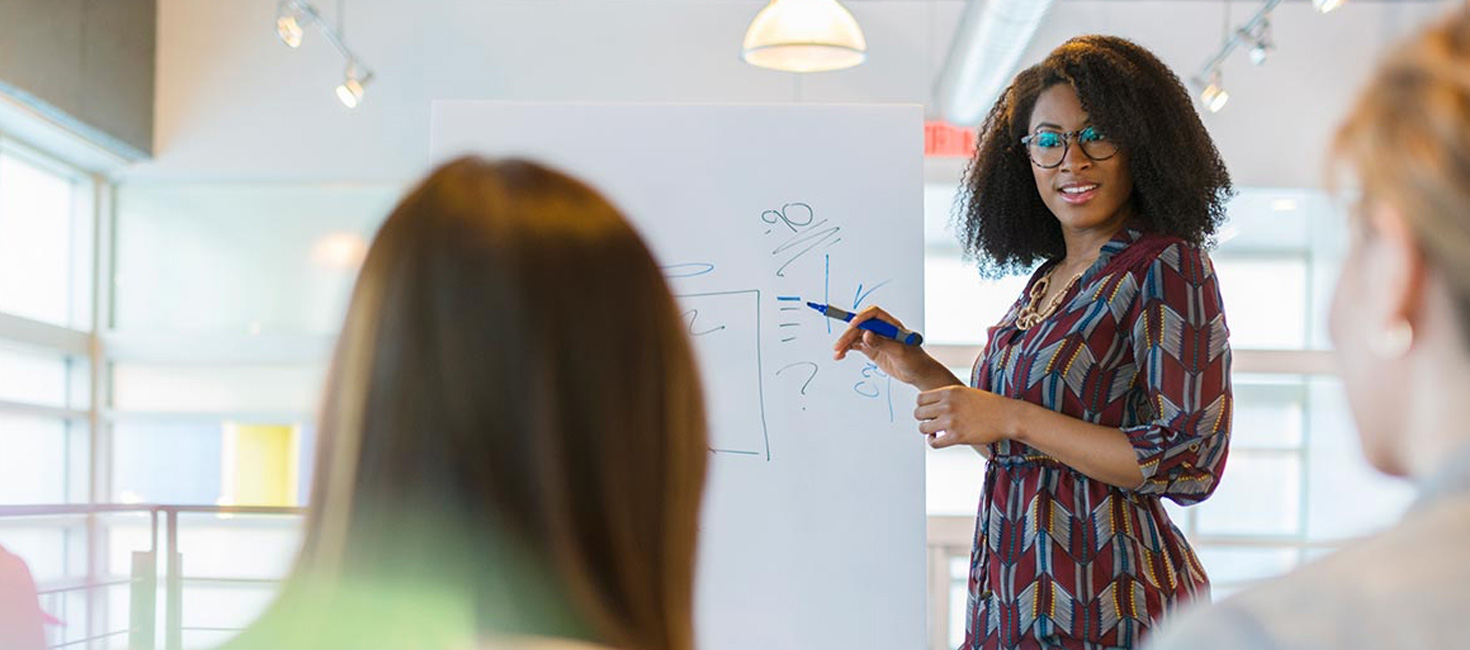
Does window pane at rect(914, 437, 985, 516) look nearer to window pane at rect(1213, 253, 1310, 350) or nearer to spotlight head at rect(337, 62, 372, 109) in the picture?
window pane at rect(1213, 253, 1310, 350)

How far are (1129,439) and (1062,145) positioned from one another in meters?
0.41

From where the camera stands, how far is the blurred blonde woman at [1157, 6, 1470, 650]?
666 millimetres

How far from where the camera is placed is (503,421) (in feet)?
2.66

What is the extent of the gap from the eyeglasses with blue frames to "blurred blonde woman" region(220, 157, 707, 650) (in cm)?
121

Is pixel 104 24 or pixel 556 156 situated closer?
pixel 556 156

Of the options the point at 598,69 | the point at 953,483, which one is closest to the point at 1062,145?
the point at 598,69

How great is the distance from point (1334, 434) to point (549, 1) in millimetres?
3926

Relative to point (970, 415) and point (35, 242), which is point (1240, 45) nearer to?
point (970, 415)

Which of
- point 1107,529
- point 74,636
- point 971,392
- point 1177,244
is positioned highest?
point 1177,244

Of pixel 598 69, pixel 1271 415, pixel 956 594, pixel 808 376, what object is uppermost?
pixel 598 69

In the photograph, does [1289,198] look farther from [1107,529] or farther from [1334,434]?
[1107,529]

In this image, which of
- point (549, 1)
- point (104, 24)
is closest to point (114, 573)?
point (104, 24)

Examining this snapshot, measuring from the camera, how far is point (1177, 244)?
73.1 inches

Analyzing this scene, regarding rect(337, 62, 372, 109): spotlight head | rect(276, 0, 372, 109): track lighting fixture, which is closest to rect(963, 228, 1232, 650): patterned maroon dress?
rect(276, 0, 372, 109): track lighting fixture
